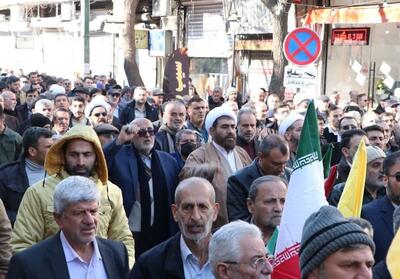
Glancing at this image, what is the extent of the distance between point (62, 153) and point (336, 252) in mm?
2826

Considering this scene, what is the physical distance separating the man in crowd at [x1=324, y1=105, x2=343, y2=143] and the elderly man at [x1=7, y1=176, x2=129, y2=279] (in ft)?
23.4

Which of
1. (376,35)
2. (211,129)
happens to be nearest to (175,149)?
(211,129)

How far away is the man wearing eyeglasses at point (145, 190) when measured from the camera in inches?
281

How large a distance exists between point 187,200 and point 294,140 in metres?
3.99

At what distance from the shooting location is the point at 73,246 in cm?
449

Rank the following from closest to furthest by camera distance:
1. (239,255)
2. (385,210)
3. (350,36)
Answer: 1. (239,255)
2. (385,210)
3. (350,36)

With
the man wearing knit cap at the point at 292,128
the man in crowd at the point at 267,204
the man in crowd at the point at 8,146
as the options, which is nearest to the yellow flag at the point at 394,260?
the man in crowd at the point at 267,204

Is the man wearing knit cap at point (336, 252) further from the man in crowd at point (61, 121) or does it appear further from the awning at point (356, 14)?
the awning at point (356, 14)

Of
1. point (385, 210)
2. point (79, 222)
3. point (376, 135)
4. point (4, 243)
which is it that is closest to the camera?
point (79, 222)

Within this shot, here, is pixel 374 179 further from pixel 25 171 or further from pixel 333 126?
pixel 333 126

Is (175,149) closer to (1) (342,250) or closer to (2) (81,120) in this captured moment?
(2) (81,120)

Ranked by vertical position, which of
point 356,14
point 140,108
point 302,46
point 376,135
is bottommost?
point 140,108

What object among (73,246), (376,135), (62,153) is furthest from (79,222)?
(376,135)

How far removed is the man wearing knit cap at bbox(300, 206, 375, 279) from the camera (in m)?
3.03
